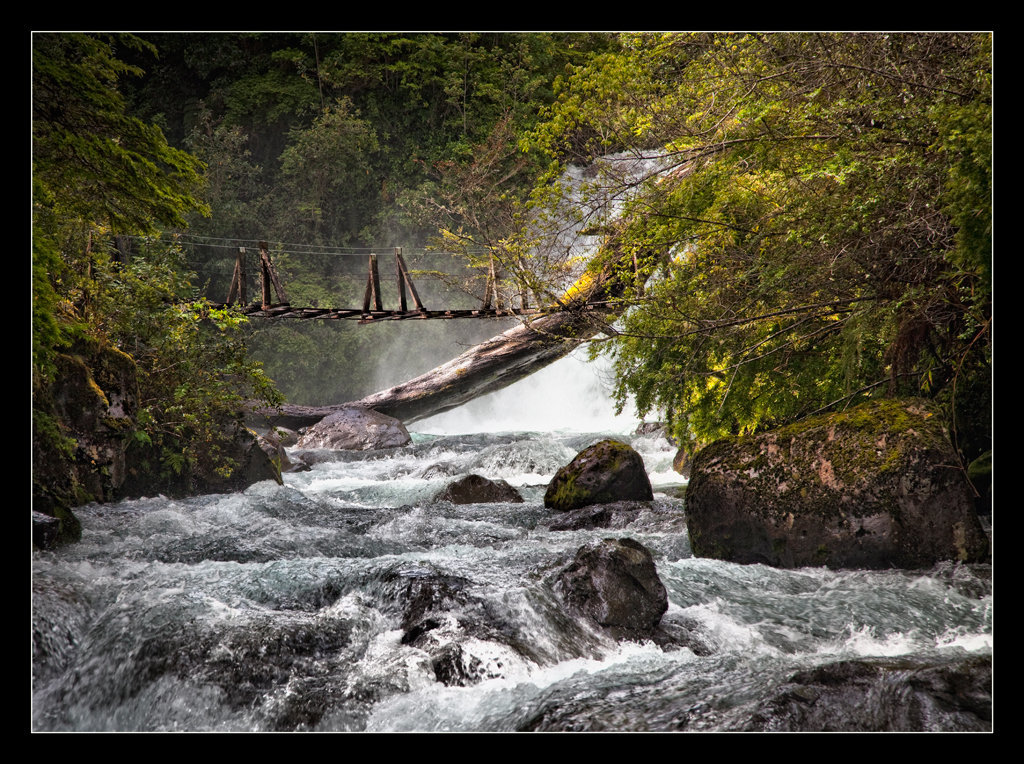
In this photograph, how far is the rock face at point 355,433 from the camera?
407 inches

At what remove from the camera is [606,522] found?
5.10 meters

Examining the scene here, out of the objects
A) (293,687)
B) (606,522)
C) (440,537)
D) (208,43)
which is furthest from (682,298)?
(208,43)

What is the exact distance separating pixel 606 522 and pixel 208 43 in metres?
8.55

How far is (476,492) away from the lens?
6.03 meters

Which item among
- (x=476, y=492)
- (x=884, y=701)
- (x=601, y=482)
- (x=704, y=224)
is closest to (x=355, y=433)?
(x=476, y=492)

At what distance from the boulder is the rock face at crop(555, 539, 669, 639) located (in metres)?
2.72

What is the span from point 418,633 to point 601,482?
2.95 meters

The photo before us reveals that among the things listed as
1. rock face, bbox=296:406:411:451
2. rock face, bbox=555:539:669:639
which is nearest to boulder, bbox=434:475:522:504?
rock face, bbox=555:539:669:639

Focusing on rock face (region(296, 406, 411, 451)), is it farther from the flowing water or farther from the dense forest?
the flowing water

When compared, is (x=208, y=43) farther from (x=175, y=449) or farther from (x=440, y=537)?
(x=440, y=537)

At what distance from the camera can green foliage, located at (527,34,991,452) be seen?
2.92m

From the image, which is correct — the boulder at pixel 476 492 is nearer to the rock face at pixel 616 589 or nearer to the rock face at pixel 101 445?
the rock face at pixel 101 445
